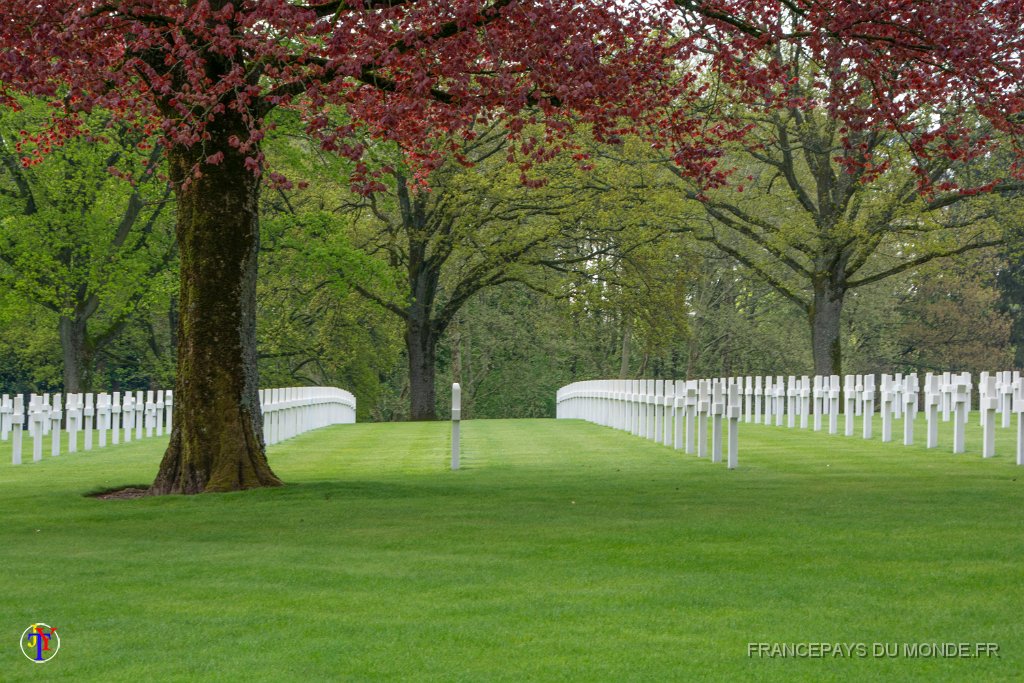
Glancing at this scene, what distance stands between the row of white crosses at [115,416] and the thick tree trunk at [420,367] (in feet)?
30.4

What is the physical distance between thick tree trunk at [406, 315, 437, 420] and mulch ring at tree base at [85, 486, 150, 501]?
96.0ft

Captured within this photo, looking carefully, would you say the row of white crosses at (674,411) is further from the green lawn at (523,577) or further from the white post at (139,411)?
the white post at (139,411)

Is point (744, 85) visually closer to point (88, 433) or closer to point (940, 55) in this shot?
point (940, 55)

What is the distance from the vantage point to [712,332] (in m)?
66.2

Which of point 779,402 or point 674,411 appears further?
point 779,402

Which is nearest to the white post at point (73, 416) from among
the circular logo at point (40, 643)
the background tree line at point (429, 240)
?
the background tree line at point (429, 240)

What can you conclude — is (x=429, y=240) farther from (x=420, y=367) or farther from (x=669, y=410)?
(x=669, y=410)

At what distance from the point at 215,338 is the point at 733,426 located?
20.0 feet

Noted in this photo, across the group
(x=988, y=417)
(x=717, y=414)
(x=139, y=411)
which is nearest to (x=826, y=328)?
(x=139, y=411)

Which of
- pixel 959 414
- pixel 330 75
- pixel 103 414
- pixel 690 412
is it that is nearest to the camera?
pixel 330 75

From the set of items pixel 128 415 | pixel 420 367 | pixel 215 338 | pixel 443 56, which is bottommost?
pixel 128 415

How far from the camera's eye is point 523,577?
26.1ft

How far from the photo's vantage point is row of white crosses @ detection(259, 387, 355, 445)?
24.1 m

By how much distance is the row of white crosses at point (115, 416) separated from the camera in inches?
818
